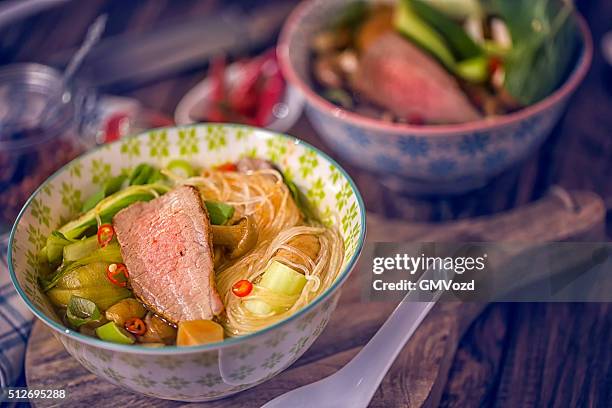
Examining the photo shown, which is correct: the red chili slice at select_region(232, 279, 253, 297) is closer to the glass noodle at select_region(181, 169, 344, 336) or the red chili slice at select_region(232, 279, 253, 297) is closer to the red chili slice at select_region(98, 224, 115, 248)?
the glass noodle at select_region(181, 169, 344, 336)

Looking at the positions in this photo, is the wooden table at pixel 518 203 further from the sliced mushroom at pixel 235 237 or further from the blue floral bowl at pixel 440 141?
the sliced mushroom at pixel 235 237

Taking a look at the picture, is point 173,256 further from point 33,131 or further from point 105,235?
point 33,131

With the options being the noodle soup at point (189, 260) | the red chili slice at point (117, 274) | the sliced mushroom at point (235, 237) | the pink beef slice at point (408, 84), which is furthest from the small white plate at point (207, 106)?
the red chili slice at point (117, 274)

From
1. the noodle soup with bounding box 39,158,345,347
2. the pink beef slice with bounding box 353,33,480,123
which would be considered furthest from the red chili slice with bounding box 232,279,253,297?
the pink beef slice with bounding box 353,33,480,123

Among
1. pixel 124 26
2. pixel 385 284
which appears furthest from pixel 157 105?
pixel 385 284

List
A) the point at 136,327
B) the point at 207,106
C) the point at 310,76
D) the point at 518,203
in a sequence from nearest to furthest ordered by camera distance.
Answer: the point at 136,327 → the point at 518,203 → the point at 310,76 → the point at 207,106

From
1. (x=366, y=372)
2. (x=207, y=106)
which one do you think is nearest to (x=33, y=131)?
(x=207, y=106)
